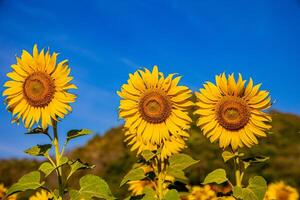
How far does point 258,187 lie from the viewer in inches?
200

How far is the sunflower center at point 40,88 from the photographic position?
5.57 m

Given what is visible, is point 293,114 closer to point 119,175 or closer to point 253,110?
point 119,175

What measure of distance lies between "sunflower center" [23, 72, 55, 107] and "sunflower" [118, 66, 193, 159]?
32.7 inches

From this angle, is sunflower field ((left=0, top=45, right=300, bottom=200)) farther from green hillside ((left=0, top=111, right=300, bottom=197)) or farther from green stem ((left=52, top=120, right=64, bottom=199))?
green hillside ((left=0, top=111, right=300, bottom=197))

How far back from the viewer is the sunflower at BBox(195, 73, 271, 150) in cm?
554

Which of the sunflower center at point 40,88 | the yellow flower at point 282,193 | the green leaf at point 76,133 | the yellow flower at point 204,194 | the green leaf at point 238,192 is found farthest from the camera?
the yellow flower at point 282,193

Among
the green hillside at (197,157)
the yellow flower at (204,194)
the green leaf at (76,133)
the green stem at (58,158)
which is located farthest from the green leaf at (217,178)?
the green hillside at (197,157)

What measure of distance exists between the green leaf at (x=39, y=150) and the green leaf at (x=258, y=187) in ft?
7.28

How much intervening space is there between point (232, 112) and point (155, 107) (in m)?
0.92

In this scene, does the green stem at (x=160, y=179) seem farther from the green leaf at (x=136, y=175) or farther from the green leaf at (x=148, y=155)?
the green leaf at (x=148, y=155)

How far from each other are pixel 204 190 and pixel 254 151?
1011 centimetres

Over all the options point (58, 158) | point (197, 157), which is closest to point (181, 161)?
point (58, 158)

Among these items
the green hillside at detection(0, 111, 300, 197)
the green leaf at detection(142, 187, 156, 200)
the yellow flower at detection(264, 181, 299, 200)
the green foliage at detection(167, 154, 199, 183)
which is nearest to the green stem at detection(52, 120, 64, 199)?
the green leaf at detection(142, 187, 156, 200)

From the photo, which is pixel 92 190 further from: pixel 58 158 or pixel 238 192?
pixel 238 192
